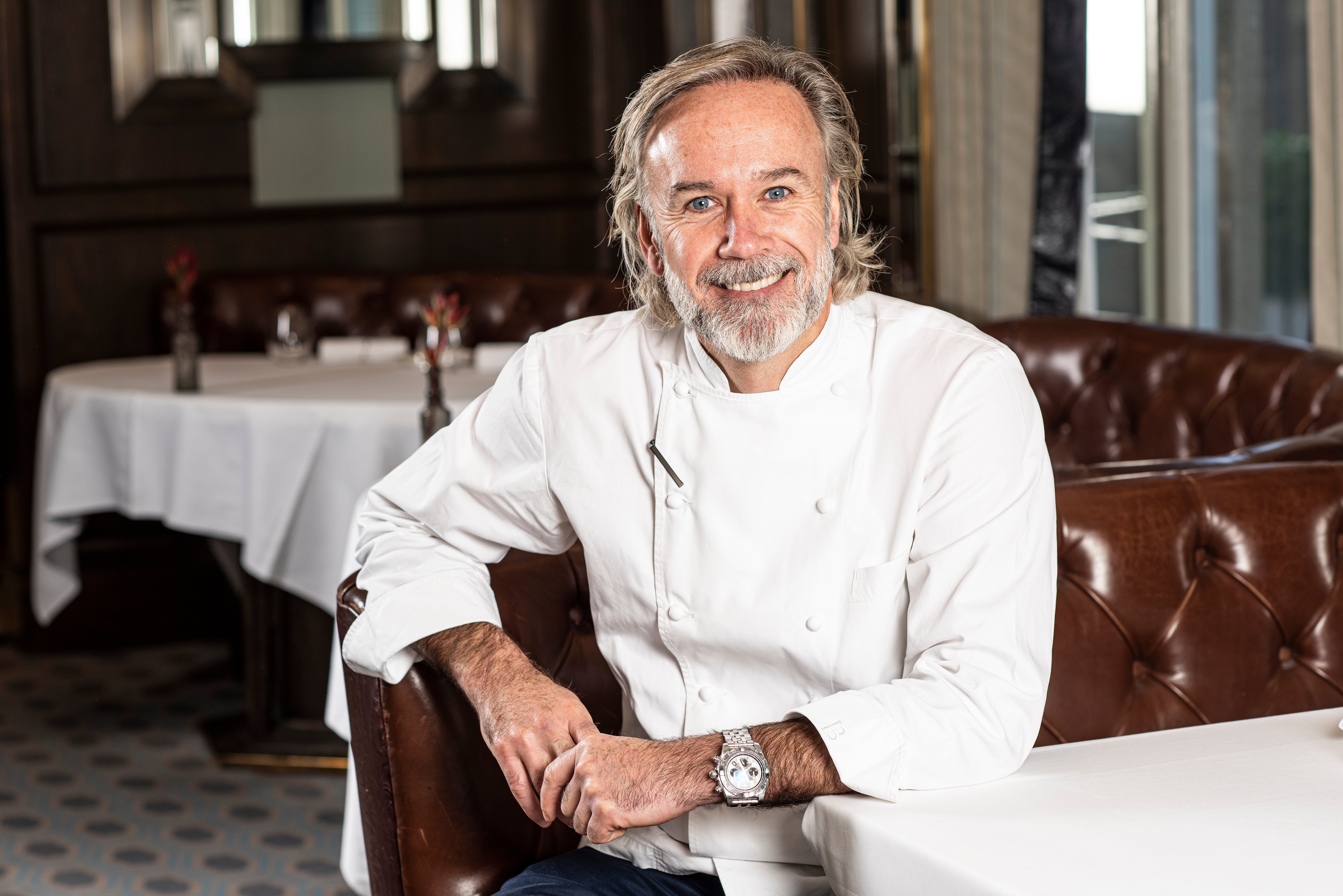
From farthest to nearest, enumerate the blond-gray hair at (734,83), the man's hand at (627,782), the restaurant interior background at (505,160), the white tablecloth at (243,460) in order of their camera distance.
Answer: the restaurant interior background at (505,160)
the white tablecloth at (243,460)
the blond-gray hair at (734,83)
the man's hand at (627,782)

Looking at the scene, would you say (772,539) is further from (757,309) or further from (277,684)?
(277,684)

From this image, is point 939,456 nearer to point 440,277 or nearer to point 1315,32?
point 1315,32

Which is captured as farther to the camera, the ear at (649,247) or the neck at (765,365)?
the ear at (649,247)

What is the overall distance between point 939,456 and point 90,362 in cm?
427

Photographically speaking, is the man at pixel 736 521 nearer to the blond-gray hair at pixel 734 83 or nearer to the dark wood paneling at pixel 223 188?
the blond-gray hair at pixel 734 83

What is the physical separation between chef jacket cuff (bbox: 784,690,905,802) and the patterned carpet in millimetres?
1808

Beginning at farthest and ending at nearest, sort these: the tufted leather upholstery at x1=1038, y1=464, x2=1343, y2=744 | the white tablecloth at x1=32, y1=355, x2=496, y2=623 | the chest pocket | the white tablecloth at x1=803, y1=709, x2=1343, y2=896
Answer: the white tablecloth at x1=32, y1=355, x2=496, y2=623 → the tufted leather upholstery at x1=1038, y1=464, x2=1343, y2=744 → the chest pocket → the white tablecloth at x1=803, y1=709, x2=1343, y2=896

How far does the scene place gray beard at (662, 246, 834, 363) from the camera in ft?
5.13

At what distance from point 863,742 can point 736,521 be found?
36 centimetres

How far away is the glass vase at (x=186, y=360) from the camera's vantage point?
3523 mm

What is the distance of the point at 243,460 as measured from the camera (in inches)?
132

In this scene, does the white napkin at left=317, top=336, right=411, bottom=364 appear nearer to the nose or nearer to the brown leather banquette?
the brown leather banquette

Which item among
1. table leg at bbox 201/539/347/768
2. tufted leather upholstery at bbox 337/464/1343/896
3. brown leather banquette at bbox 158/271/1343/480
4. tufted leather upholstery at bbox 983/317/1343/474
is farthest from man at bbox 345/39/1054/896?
→ table leg at bbox 201/539/347/768

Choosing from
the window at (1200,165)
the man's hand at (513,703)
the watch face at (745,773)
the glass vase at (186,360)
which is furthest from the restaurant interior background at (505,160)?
the watch face at (745,773)
